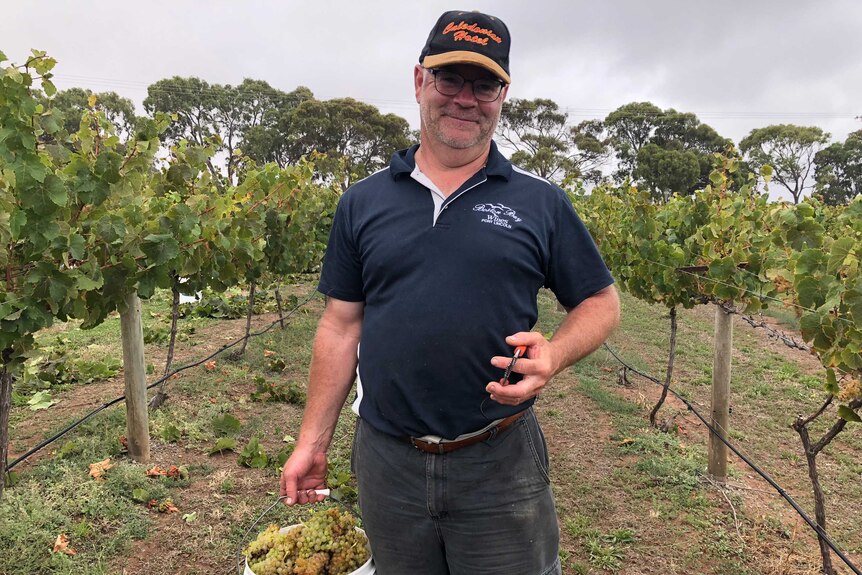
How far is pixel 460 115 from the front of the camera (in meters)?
1.75

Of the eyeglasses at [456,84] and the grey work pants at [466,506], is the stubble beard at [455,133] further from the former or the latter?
the grey work pants at [466,506]

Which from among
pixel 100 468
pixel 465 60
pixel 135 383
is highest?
pixel 465 60

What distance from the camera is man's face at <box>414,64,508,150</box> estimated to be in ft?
5.71

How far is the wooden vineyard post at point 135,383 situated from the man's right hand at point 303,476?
2.85 meters

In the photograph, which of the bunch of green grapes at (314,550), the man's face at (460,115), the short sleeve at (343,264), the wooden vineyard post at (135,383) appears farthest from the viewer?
the wooden vineyard post at (135,383)

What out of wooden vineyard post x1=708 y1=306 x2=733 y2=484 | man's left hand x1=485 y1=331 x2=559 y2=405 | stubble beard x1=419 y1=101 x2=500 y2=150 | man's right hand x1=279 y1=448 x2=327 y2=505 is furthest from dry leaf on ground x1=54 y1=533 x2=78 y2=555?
wooden vineyard post x1=708 y1=306 x2=733 y2=484

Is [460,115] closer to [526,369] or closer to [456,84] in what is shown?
[456,84]

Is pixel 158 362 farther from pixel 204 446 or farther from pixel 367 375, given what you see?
pixel 367 375

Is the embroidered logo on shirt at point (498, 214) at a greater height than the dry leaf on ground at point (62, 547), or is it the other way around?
the embroidered logo on shirt at point (498, 214)

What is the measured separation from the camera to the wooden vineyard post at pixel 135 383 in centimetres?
426

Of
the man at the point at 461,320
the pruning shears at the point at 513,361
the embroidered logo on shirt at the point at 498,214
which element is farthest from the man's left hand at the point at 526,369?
the embroidered logo on shirt at the point at 498,214

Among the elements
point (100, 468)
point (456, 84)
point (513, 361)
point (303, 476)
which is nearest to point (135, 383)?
point (100, 468)

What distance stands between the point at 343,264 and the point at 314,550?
112 centimetres

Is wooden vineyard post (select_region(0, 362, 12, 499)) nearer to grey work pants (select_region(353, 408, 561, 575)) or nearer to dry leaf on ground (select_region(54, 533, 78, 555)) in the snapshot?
dry leaf on ground (select_region(54, 533, 78, 555))
